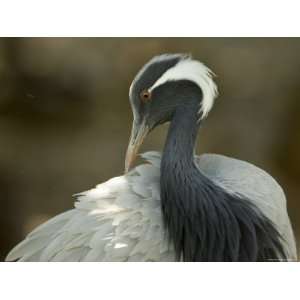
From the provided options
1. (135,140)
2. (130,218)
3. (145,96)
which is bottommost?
(130,218)

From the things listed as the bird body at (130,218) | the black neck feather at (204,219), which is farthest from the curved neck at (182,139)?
the bird body at (130,218)

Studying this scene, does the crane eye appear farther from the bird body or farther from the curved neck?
the bird body

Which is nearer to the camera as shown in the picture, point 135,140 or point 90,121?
point 135,140

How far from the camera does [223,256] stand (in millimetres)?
1680

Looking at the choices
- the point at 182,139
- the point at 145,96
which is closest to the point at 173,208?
the point at 182,139

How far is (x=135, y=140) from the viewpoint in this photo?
172 centimetres

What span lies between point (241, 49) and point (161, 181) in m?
0.50

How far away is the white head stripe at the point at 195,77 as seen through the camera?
169 cm

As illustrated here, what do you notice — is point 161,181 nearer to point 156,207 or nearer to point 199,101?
point 156,207

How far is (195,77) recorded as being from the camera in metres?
1.70

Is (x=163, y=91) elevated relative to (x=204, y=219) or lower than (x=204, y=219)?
elevated

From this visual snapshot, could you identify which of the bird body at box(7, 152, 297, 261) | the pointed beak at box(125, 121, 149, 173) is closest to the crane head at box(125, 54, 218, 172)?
the pointed beak at box(125, 121, 149, 173)

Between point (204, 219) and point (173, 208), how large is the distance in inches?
3.9

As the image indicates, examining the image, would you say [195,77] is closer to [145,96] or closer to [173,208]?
[145,96]
